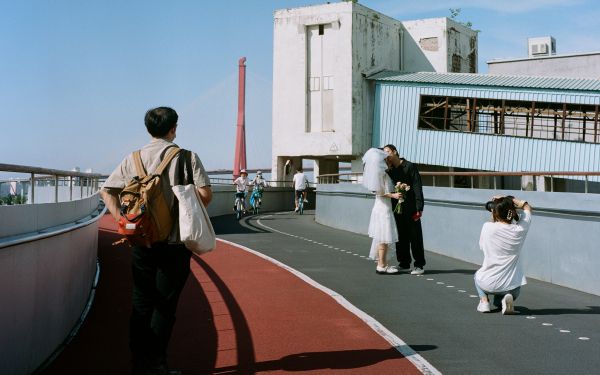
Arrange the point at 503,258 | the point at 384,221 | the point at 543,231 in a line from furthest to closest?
the point at 543,231
the point at 384,221
the point at 503,258

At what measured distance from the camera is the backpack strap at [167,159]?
A: 4957 mm

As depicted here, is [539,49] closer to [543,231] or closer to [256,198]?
[256,198]

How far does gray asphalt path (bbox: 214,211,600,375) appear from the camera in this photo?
569 centimetres

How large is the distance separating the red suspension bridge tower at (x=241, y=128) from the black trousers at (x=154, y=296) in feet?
162

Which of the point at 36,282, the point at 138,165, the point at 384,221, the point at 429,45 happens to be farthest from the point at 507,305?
the point at 429,45

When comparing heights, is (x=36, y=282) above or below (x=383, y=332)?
above

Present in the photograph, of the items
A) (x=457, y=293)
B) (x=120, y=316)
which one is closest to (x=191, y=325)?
(x=120, y=316)

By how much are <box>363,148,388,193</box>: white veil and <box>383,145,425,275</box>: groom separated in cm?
24

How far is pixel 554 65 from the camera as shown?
4088 centimetres

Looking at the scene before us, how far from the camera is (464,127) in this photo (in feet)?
115

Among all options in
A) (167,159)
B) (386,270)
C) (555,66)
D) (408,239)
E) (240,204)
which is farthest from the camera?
(555,66)

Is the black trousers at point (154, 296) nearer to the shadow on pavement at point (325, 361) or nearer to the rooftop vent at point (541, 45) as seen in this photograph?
the shadow on pavement at point (325, 361)

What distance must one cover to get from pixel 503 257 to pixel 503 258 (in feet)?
0.05

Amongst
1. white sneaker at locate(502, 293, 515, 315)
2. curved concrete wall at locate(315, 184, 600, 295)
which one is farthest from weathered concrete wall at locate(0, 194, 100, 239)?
curved concrete wall at locate(315, 184, 600, 295)
